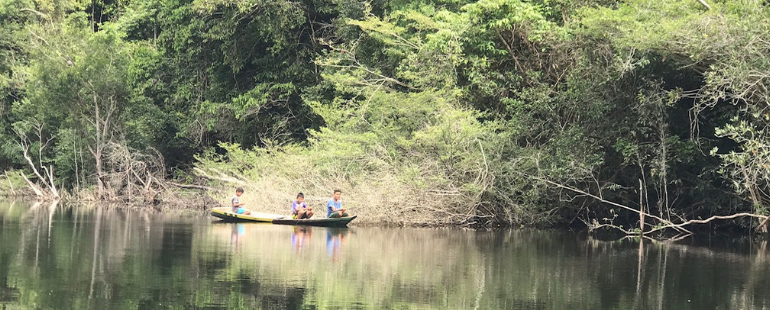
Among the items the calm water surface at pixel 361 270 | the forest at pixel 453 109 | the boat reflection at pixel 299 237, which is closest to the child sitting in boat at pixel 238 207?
the forest at pixel 453 109

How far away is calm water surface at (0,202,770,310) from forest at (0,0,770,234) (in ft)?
5.29

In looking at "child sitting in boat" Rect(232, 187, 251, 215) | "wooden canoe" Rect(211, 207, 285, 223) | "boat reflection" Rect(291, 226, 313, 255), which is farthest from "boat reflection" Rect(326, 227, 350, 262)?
"child sitting in boat" Rect(232, 187, 251, 215)

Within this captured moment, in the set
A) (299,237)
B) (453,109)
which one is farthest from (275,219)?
(453,109)

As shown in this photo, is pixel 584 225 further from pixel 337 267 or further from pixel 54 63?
pixel 54 63

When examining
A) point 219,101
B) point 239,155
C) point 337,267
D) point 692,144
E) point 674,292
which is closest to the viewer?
point 674,292

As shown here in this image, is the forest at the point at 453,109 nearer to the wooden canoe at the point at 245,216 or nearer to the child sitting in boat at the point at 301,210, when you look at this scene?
the child sitting in boat at the point at 301,210

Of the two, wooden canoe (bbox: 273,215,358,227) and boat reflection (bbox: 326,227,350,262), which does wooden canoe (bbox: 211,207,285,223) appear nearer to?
wooden canoe (bbox: 273,215,358,227)

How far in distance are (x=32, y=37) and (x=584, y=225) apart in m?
25.9

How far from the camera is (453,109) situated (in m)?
23.6

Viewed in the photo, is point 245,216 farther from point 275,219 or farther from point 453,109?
point 453,109

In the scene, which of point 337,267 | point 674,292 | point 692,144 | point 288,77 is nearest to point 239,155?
point 288,77

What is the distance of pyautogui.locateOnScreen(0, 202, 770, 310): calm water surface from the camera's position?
11.1 m

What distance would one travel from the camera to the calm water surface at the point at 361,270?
11.1 metres

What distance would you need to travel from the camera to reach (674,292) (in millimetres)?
12594
